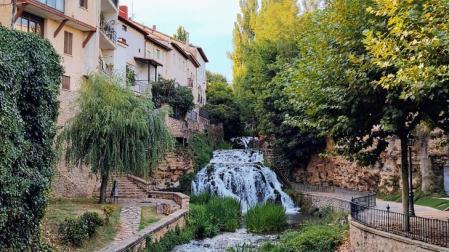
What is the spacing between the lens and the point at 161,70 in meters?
45.4

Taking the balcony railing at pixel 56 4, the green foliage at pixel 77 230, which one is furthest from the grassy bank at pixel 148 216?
the balcony railing at pixel 56 4

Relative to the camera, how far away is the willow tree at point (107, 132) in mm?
20500

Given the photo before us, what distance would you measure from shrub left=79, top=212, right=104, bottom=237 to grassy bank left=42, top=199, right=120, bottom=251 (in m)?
0.19

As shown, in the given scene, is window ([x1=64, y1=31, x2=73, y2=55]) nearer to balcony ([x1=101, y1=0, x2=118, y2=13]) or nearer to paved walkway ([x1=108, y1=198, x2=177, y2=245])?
balcony ([x1=101, y1=0, x2=118, y2=13])

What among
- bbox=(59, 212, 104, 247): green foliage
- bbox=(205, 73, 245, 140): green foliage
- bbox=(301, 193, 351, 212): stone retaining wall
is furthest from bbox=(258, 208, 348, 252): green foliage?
bbox=(205, 73, 245, 140): green foliage

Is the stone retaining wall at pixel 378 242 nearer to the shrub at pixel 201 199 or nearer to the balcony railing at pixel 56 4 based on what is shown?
the shrub at pixel 201 199

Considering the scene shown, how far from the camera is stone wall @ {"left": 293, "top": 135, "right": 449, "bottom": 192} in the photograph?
86.1ft

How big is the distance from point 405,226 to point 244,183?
18415 millimetres

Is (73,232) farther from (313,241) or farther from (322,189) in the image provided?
(322,189)

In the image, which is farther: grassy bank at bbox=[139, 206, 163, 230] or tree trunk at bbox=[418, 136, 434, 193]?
tree trunk at bbox=[418, 136, 434, 193]

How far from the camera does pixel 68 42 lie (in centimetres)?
2609

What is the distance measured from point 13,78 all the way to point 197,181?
23089 millimetres

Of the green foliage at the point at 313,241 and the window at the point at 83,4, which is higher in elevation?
the window at the point at 83,4

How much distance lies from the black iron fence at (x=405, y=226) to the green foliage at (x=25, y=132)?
33.5ft
